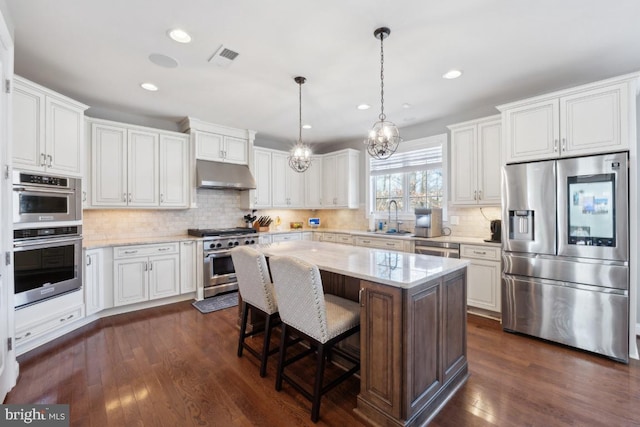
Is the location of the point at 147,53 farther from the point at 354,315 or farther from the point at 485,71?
the point at 485,71

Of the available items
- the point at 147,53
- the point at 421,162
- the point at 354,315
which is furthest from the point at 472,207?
the point at 147,53

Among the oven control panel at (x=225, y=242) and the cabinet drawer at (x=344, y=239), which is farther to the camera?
the cabinet drawer at (x=344, y=239)

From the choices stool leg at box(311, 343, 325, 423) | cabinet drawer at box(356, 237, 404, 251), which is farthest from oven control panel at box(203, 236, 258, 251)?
stool leg at box(311, 343, 325, 423)

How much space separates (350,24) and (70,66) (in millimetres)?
2690

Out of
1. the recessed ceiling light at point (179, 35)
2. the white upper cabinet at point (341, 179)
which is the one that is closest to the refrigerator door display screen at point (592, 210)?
the white upper cabinet at point (341, 179)

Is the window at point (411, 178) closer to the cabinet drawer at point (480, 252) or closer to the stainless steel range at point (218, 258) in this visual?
the cabinet drawer at point (480, 252)

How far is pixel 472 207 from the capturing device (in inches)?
159

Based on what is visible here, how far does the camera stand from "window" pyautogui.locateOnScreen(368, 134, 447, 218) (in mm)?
4488

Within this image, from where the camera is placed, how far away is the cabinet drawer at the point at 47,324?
260cm

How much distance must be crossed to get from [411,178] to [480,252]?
1.80 meters

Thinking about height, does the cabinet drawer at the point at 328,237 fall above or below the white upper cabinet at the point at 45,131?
below

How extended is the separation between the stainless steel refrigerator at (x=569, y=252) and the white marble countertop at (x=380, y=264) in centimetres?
129

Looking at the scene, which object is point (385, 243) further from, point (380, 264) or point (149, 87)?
point (149, 87)

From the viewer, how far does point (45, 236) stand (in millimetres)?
2783
